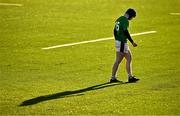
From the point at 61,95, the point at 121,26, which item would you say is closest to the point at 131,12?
the point at 121,26

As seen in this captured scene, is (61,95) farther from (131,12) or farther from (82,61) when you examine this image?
(82,61)

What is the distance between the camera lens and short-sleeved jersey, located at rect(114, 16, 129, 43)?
16.8 meters

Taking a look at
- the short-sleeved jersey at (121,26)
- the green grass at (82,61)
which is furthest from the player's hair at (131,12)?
the green grass at (82,61)

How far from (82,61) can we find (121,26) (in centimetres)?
330

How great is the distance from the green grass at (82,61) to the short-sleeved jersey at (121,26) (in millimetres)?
1326

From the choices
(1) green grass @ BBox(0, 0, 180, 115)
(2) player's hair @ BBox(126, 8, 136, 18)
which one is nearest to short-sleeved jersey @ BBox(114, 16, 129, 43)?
(2) player's hair @ BBox(126, 8, 136, 18)

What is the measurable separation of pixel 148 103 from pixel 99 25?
12438mm

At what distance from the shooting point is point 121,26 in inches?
664

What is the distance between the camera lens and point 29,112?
13742 mm

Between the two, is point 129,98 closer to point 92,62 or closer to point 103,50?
point 92,62

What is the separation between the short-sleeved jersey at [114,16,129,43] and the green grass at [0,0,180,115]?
1326 mm

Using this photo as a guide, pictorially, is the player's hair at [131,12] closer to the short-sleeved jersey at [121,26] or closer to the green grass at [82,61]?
the short-sleeved jersey at [121,26]

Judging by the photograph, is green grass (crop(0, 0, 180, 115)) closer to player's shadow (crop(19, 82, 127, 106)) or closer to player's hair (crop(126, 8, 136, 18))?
player's shadow (crop(19, 82, 127, 106))

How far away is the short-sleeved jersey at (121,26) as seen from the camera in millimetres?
16812
